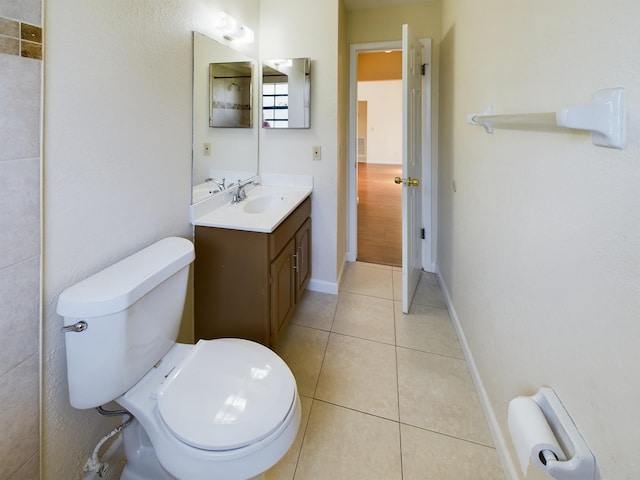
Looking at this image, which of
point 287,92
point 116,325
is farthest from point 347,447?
point 287,92

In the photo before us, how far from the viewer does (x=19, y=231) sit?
87 centimetres

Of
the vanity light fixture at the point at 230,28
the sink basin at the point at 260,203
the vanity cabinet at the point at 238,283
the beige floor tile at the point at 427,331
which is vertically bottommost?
the beige floor tile at the point at 427,331

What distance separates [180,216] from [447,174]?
6.33 ft

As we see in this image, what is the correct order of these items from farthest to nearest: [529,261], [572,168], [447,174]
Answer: [447,174]
[529,261]
[572,168]

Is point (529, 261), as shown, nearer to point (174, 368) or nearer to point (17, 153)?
point (174, 368)

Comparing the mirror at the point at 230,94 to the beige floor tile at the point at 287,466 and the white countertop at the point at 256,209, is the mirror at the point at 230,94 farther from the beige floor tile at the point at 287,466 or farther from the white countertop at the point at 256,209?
the beige floor tile at the point at 287,466

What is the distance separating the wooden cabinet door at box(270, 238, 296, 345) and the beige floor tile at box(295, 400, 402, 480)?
479 mm

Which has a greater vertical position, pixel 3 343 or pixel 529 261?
pixel 529 261

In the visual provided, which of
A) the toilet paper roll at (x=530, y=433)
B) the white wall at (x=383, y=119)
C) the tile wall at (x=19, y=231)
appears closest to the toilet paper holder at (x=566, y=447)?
the toilet paper roll at (x=530, y=433)

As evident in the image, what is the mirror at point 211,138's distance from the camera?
165 cm

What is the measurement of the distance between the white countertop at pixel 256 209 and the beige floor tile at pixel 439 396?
1054 millimetres

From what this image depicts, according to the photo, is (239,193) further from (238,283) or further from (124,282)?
(124,282)

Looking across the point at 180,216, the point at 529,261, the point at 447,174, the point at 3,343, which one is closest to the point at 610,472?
the point at 529,261

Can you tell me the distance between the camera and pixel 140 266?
44.5 inches
